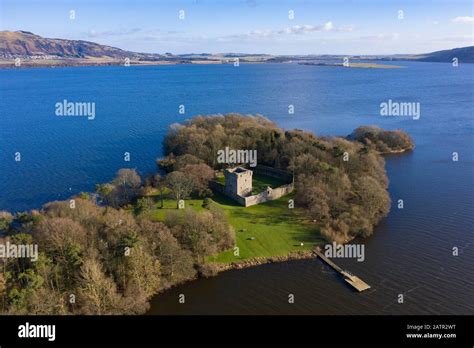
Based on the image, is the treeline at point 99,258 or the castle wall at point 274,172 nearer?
the treeline at point 99,258

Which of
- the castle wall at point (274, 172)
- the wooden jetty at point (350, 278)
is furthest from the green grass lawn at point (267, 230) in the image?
the castle wall at point (274, 172)

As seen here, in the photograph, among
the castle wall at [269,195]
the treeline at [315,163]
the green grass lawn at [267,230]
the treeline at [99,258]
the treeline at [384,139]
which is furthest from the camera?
the treeline at [384,139]

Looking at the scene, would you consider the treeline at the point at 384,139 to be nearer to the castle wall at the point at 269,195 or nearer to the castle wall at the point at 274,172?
the castle wall at the point at 274,172

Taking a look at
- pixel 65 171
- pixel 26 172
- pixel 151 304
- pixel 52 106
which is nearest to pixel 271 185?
pixel 151 304

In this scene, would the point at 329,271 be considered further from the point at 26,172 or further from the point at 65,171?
the point at 26,172

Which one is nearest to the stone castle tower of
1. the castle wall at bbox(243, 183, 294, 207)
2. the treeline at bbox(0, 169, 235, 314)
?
the castle wall at bbox(243, 183, 294, 207)
